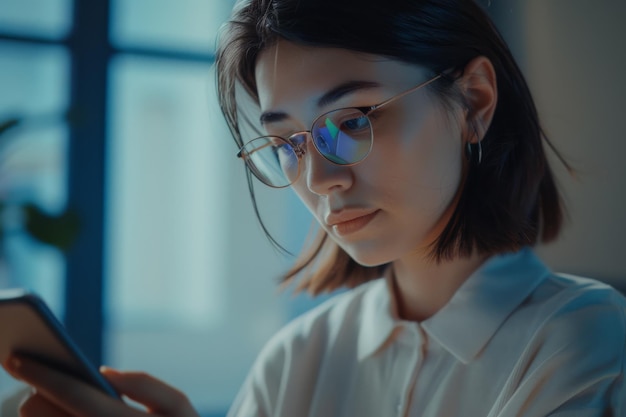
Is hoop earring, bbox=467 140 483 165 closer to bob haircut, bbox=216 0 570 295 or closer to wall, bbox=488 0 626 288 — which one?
bob haircut, bbox=216 0 570 295

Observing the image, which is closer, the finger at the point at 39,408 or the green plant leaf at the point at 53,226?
the finger at the point at 39,408

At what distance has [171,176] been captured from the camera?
10.9 ft

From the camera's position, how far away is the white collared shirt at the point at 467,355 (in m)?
0.84

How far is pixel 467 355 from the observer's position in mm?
962

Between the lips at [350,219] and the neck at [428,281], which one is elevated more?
the lips at [350,219]

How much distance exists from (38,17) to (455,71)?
244 cm

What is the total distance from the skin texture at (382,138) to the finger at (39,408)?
45 cm

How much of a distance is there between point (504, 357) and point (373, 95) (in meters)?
0.42

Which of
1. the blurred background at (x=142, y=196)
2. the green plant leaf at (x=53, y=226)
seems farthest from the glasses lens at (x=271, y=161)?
the green plant leaf at (x=53, y=226)

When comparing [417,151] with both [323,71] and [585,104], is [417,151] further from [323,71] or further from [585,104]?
[585,104]

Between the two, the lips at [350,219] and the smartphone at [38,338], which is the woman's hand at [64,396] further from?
the lips at [350,219]

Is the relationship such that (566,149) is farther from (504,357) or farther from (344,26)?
(344,26)

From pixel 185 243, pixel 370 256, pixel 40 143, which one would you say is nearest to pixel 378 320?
pixel 370 256

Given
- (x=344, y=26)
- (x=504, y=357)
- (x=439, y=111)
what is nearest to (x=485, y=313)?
(x=504, y=357)
